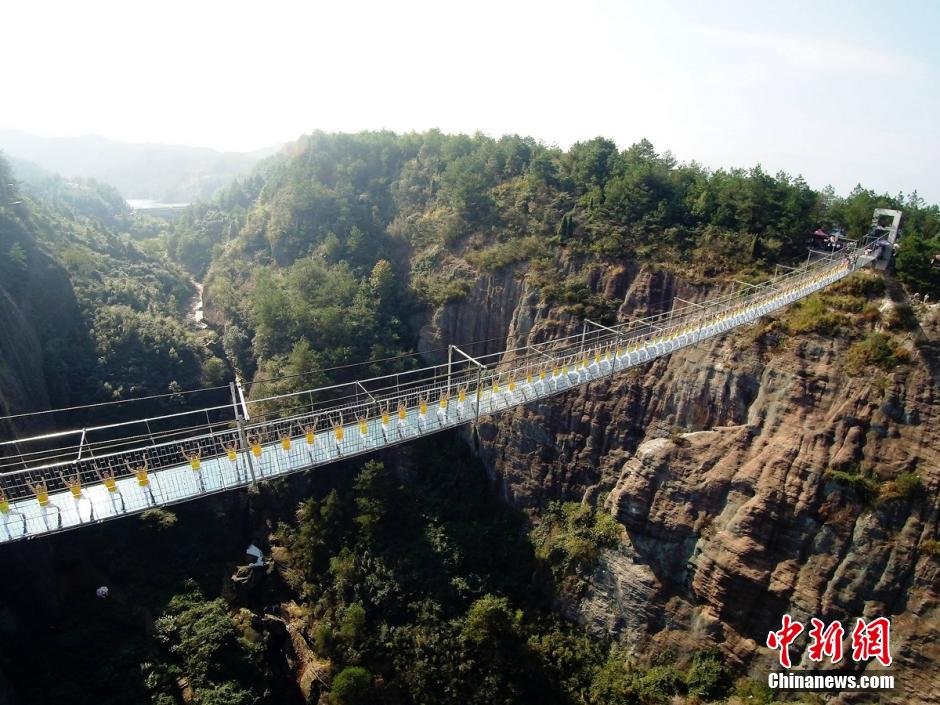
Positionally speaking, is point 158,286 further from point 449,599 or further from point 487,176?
point 449,599

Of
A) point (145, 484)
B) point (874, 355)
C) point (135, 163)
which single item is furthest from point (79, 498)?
point (135, 163)

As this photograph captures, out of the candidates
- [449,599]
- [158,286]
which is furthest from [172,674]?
[158,286]

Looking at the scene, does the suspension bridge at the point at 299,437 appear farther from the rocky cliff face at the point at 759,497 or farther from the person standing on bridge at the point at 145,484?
the rocky cliff face at the point at 759,497

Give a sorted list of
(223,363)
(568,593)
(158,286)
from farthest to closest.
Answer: (158,286)
(223,363)
(568,593)

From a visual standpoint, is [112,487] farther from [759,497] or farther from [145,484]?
[759,497]

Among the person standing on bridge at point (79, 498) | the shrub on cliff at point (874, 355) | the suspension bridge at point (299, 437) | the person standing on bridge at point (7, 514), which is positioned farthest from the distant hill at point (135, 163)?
the shrub on cliff at point (874, 355)
